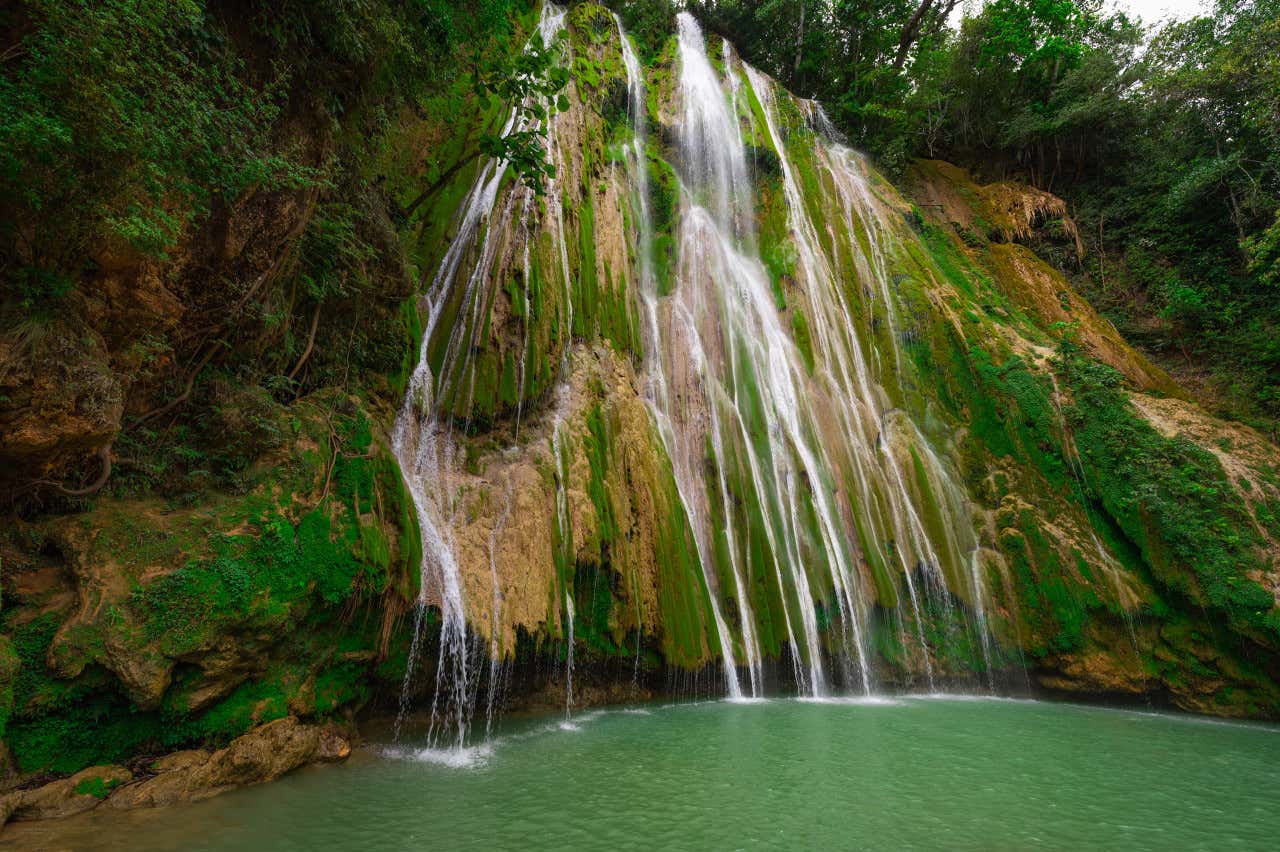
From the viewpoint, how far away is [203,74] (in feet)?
14.2

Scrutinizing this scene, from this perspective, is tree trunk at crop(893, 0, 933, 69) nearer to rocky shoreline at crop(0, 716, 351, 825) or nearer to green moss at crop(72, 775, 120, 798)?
rocky shoreline at crop(0, 716, 351, 825)

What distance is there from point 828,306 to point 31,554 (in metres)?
14.7

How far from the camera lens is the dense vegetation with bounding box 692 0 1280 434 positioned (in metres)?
15.1

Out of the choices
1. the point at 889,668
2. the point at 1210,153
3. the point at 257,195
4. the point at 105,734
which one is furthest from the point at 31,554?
the point at 1210,153

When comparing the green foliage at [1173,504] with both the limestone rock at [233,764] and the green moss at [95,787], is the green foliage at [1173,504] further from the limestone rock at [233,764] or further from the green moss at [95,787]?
the green moss at [95,787]

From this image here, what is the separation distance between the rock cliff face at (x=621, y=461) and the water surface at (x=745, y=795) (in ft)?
3.21

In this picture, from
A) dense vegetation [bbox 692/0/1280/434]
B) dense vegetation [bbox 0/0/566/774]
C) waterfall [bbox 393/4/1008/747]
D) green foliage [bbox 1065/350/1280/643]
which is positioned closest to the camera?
dense vegetation [bbox 0/0/566/774]

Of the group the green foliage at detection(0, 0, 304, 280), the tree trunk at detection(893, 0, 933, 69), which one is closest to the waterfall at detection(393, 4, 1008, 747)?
the green foliage at detection(0, 0, 304, 280)

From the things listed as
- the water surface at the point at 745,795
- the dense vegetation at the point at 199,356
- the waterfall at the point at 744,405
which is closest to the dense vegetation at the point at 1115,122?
the waterfall at the point at 744,405

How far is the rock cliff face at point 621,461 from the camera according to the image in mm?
4344

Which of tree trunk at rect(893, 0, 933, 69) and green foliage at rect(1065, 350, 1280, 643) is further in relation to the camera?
tree trunk at rect(893, 0, 933, 69)

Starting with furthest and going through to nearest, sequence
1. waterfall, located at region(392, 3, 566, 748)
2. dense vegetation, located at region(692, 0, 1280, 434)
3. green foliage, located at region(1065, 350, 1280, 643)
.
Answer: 1. dense vegetation, located at region(692, 0, 1280, 434)
2. green foliage, located at region(1065, 350, 1280, 643)
3. waterfall, located at region(392, 3, 566, 748)

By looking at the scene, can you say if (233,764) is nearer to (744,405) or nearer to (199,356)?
(199,356)

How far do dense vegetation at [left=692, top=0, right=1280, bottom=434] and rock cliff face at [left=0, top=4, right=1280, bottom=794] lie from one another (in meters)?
2.19
